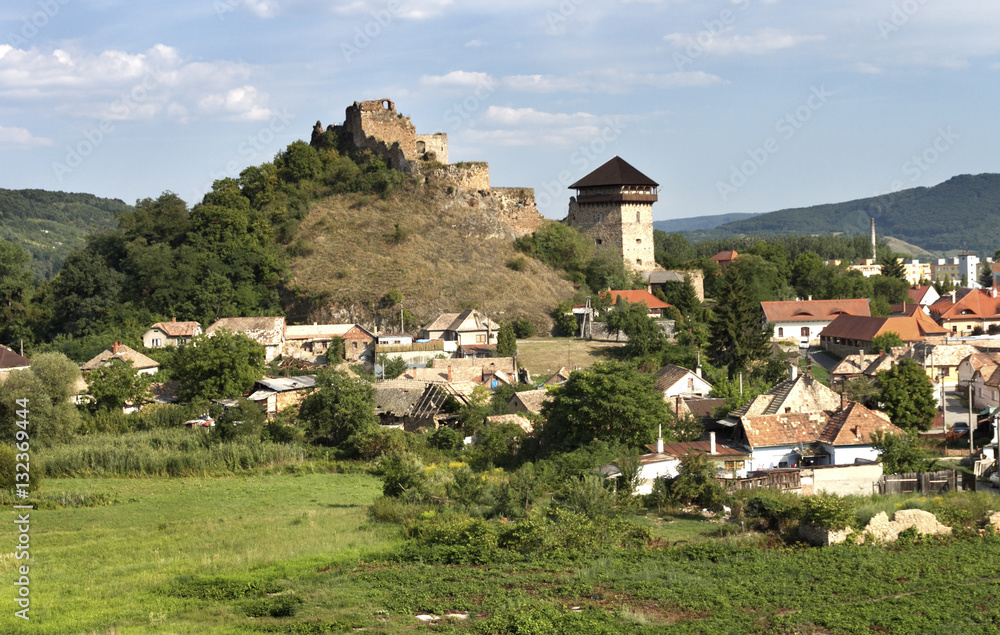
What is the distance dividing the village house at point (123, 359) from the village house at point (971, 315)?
1647 inches

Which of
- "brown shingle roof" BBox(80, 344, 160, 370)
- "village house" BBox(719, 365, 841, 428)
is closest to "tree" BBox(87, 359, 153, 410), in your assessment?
"brown shingle roof" BBox(80, 344, 160, 370)

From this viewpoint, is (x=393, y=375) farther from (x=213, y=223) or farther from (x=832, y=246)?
(x=832, y=246)

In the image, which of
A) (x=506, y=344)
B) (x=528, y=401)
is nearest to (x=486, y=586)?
(x=528, y=401)

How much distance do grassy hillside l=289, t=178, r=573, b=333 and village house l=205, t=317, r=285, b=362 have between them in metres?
4.19

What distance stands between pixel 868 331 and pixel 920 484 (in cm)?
2670

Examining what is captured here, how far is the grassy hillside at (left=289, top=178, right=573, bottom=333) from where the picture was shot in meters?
51.0

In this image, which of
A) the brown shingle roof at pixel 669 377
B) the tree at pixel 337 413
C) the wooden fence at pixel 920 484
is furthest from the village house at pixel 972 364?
the tree at pixel 337 413

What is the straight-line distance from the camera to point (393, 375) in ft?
135

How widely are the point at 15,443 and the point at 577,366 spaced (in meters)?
22.6

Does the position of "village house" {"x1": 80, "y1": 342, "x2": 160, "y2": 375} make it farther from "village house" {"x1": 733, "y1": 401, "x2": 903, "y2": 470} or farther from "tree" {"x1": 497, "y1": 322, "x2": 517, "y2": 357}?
"village house" {"x1": 733, "y1": 401, "x2": 903, "y2": 470}

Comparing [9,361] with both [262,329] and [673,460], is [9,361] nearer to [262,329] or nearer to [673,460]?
[262,329]

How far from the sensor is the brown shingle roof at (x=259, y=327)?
45844 mm

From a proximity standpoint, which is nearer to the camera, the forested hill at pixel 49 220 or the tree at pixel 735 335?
the tree at pixel 735 335

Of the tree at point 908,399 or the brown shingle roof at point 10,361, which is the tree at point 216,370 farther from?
the tree at point 908,399
